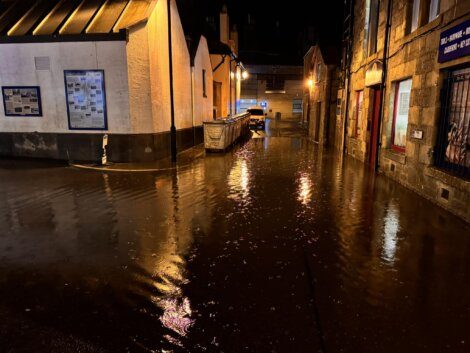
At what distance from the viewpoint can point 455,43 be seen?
22.4ft

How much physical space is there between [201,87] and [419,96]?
13958 millimetres

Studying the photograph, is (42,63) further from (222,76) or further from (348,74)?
(222,76)

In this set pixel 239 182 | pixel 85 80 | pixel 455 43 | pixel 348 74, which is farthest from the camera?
pixel 348 74

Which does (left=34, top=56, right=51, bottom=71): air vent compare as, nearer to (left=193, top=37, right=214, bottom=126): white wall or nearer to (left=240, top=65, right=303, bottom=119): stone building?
(left=193, top=37, right=214, bottom=126): white wall

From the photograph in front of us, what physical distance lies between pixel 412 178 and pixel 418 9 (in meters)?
4.39

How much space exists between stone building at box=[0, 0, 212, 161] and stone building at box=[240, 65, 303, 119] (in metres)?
39.8

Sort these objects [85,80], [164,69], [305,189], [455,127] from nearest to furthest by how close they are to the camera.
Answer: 1. [455,127]
2. [305,189]
3. [85,80]
4. [164,69]

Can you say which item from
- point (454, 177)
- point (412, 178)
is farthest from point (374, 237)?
point (412, 178)

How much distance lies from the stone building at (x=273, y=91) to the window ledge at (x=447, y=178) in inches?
1802

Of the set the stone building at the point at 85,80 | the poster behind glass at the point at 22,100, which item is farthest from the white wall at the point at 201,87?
the poster behind glass at the point at 22,100

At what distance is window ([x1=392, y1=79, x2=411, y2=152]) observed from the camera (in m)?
9.77

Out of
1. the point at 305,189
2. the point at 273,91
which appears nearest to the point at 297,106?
the point at 273,91

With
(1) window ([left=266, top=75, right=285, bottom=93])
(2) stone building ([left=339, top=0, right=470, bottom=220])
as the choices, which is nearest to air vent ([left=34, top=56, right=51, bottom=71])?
(2) stone building ([left=339, top=0, right=470, bottom=220])

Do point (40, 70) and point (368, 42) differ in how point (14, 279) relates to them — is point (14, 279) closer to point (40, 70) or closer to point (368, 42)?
point (40, 70)
